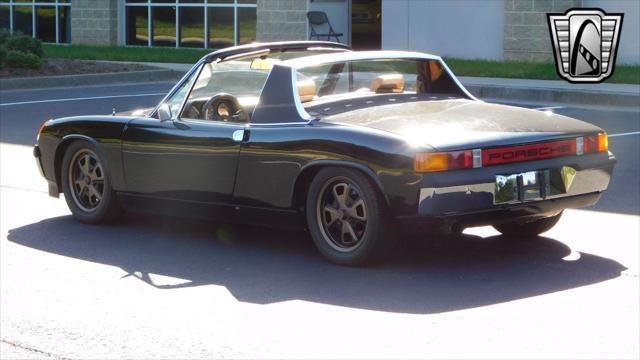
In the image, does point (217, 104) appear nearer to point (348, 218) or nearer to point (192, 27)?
point (348, 218)

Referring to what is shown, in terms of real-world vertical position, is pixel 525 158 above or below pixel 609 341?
above

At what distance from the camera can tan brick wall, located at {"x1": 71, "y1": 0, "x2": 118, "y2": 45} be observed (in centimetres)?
3603

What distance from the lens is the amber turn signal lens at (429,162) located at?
7.17 meters

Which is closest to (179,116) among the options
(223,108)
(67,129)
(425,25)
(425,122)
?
(223,108)

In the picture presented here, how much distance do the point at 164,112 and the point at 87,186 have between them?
3.13ft

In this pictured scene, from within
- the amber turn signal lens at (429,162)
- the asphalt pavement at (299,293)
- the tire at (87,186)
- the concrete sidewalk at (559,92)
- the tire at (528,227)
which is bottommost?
the asphalt pavement at (299,293)

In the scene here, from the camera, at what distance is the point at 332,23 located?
31984 millimetres

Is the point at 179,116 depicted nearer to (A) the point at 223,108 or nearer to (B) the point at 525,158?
(A) the point at 223,108

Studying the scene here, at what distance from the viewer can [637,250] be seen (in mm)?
8172

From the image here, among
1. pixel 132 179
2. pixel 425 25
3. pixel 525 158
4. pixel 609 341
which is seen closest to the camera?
pixel 609 341

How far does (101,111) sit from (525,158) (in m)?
11.6

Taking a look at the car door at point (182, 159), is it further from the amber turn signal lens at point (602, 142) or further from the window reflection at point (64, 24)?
the window reflection at point (64, 24)

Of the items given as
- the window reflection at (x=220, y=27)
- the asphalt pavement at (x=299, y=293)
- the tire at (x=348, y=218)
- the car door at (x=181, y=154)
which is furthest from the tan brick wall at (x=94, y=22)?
the tire at (x=348, y=218)

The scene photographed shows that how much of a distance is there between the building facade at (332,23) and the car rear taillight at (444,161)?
1943 centimetres
